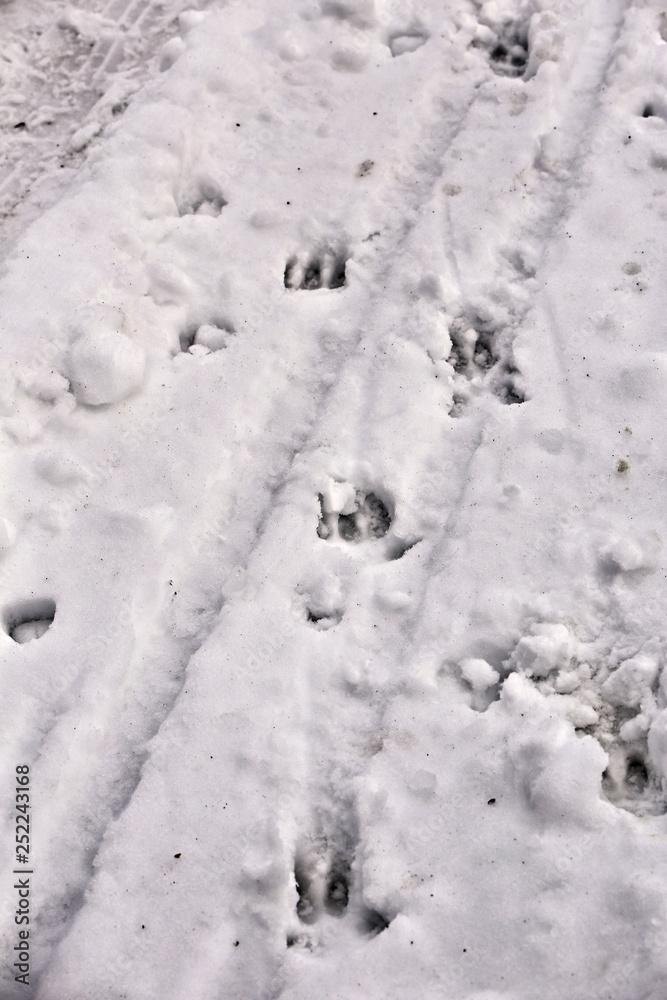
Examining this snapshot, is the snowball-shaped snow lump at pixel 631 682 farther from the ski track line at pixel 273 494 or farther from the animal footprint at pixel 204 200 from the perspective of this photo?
the animal footprint at pixel 204 200

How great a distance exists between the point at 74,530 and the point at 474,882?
42.2 inches

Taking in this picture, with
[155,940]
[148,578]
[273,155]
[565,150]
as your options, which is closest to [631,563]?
[148,578]

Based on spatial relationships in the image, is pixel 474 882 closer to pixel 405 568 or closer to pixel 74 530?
pixel 405 568

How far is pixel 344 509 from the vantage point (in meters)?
2.03

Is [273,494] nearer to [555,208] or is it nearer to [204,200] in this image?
[204,200]

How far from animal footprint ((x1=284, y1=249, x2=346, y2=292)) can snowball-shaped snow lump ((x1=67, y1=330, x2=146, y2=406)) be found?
0.48m

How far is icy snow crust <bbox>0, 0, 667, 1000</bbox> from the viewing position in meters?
1.58

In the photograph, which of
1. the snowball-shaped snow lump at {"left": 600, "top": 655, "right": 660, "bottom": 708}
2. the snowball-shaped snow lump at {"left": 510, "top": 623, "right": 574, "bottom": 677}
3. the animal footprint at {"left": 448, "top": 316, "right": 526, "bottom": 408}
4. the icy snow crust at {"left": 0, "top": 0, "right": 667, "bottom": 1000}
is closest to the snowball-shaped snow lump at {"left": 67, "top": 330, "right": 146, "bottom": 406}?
the icy snow crust at {"left": 0, "top": 0, "right": 667, "bottom": 1000}

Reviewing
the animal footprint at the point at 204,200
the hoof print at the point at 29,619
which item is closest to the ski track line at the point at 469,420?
the animal footprint at the point at 204,200

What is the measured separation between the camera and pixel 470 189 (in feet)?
8.11

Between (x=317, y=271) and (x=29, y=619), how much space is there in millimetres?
1134

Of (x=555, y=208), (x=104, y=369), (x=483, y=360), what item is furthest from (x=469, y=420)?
(x=104, y=369)

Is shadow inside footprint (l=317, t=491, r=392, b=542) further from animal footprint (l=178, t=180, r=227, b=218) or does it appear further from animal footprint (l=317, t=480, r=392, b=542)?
animal footprint (l=178, t=180, r=227, b=218)

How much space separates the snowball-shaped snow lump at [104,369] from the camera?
2121 mm
